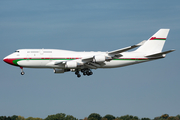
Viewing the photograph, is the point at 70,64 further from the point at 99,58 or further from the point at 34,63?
the point at 34,63

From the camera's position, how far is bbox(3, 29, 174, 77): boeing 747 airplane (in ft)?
222

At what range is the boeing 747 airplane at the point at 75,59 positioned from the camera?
67.8 meters

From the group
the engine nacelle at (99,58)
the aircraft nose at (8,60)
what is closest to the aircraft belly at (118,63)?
the engine nacelle at (99,58)

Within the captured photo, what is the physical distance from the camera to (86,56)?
70.3 m

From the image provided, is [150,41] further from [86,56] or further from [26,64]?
[26,64]

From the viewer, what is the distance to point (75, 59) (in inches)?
2751

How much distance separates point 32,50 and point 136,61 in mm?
22118

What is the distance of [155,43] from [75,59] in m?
19.0

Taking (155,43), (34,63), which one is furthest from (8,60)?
(155,43)

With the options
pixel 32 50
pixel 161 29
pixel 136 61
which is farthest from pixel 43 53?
pixel 161 29

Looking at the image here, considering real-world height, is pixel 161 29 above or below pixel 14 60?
above

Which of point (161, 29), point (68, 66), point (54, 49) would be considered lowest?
point (68, 66)

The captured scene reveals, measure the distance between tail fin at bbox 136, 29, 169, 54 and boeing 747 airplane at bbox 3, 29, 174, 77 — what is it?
47.8 inches

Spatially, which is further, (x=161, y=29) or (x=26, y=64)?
(x=161, y=29)
